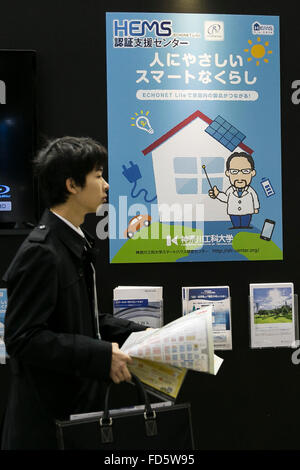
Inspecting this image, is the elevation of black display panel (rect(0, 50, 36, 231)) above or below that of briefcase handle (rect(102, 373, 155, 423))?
above

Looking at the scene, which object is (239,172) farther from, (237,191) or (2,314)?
(2,314)

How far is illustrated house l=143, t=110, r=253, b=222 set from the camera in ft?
8.14

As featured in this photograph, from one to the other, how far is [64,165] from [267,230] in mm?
1261

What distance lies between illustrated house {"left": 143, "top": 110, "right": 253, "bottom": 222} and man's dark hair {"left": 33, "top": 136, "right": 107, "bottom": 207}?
31.2 inches

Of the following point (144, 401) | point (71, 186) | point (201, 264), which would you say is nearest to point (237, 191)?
point (201, 264)

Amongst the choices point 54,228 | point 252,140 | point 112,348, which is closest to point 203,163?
point 252,140

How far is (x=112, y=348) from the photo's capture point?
1556mm

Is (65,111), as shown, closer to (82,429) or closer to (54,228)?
(54,228)

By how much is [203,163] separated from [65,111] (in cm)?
76

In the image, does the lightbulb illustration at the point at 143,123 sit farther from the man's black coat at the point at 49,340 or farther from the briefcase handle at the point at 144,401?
the briefcase handle at the point at 144,401

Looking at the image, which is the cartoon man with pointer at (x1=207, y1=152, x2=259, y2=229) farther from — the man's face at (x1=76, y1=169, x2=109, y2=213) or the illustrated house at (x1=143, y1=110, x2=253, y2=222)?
the man's face at (x1=76, y1=169, x2=109, y2=213)

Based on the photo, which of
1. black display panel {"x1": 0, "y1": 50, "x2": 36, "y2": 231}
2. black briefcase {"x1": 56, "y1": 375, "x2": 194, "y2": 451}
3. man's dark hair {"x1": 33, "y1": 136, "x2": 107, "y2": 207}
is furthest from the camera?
black display panel {"x1": 0, "y1": 50, "x2": 36, "y2": 231}

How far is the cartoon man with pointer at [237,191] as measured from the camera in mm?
2510

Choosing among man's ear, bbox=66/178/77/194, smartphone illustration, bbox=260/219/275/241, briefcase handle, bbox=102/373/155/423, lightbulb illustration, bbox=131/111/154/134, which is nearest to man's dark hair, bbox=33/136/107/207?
man's ear, bbox=66/178/77/194
